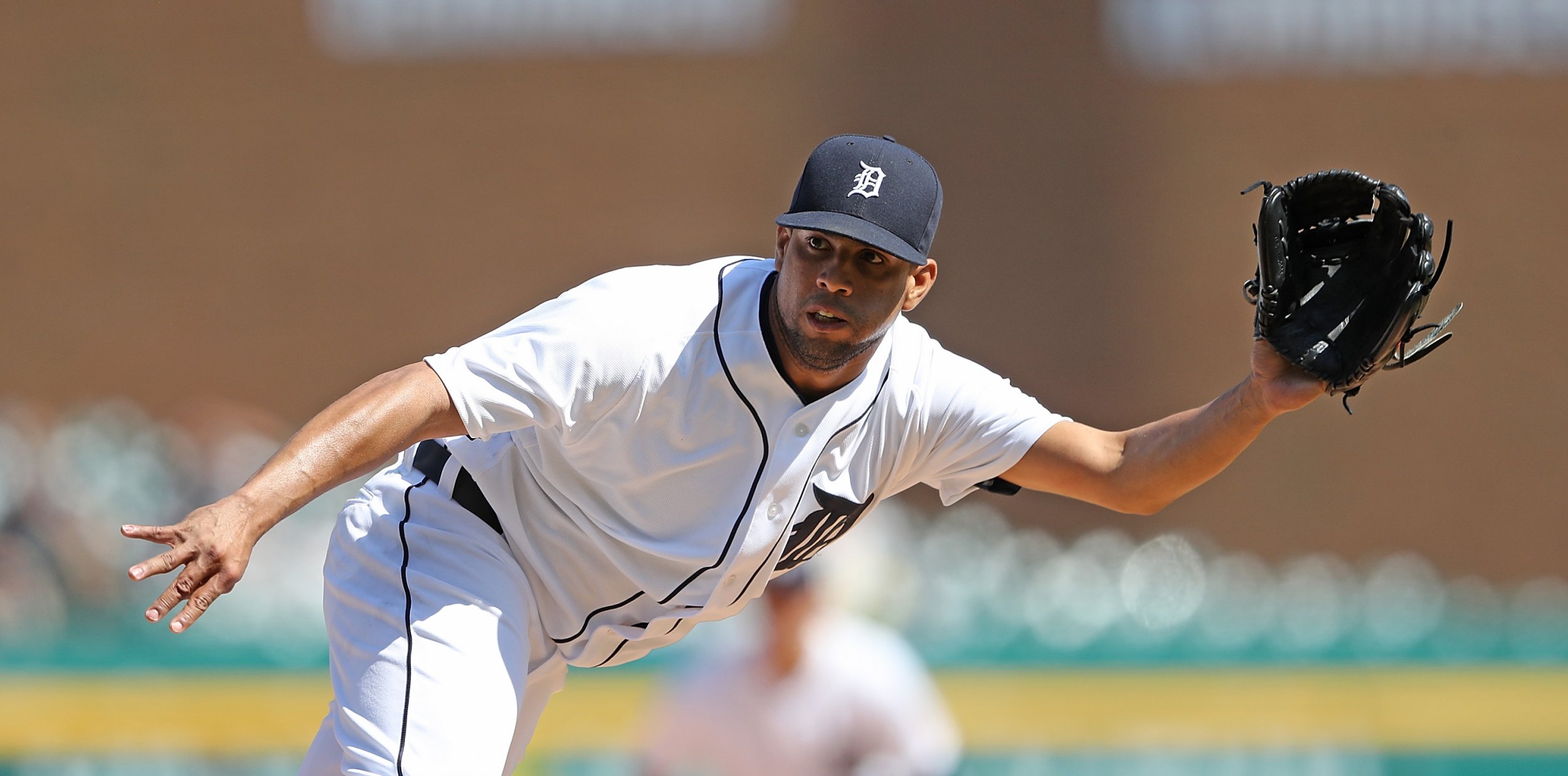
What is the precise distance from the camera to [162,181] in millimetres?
17203

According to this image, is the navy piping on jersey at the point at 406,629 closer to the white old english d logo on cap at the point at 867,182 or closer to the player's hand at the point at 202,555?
the player's hand at the point at 202,555

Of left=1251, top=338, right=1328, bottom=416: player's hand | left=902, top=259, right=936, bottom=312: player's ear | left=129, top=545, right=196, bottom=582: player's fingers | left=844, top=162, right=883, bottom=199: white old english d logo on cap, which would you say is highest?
left=844, top=162, right=883, bottom=199: white old english d logo on cap

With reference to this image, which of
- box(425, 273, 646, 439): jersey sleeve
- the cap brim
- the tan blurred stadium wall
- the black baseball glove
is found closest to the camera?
box(425, 273, 646, 439): jersey sleeve

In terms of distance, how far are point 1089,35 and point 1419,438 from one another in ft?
18.0

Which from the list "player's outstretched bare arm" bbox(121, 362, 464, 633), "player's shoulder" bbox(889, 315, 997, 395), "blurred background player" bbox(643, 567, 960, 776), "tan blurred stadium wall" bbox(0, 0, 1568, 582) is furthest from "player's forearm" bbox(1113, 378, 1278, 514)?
"tan blurred stadium wall" bbox(0, 0, 1568, 582)

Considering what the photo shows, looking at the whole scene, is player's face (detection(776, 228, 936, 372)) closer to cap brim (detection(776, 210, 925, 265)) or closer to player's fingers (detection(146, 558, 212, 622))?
cap brim (detection(776, 210, 925, 265))

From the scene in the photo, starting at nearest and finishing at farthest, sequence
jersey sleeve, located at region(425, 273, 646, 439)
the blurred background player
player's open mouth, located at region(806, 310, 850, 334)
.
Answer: jersey sleeve, located at region(425, 273, 646, 439), player's open mouth, located at region(806, 310, 850, 334), the blurred background player

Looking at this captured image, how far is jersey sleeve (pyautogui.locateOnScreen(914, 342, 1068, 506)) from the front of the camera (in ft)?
12.7

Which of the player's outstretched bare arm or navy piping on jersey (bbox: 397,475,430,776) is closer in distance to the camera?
the player's outstretched bare arm

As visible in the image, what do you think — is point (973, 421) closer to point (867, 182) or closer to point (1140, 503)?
point (1140, 503)

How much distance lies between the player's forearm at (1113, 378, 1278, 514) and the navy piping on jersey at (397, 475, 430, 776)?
1.64 metres

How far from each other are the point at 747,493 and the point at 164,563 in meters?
1.30

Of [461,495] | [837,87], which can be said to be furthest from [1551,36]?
[461,495]

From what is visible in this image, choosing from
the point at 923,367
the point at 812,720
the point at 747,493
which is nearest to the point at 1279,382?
the point at 923,367
